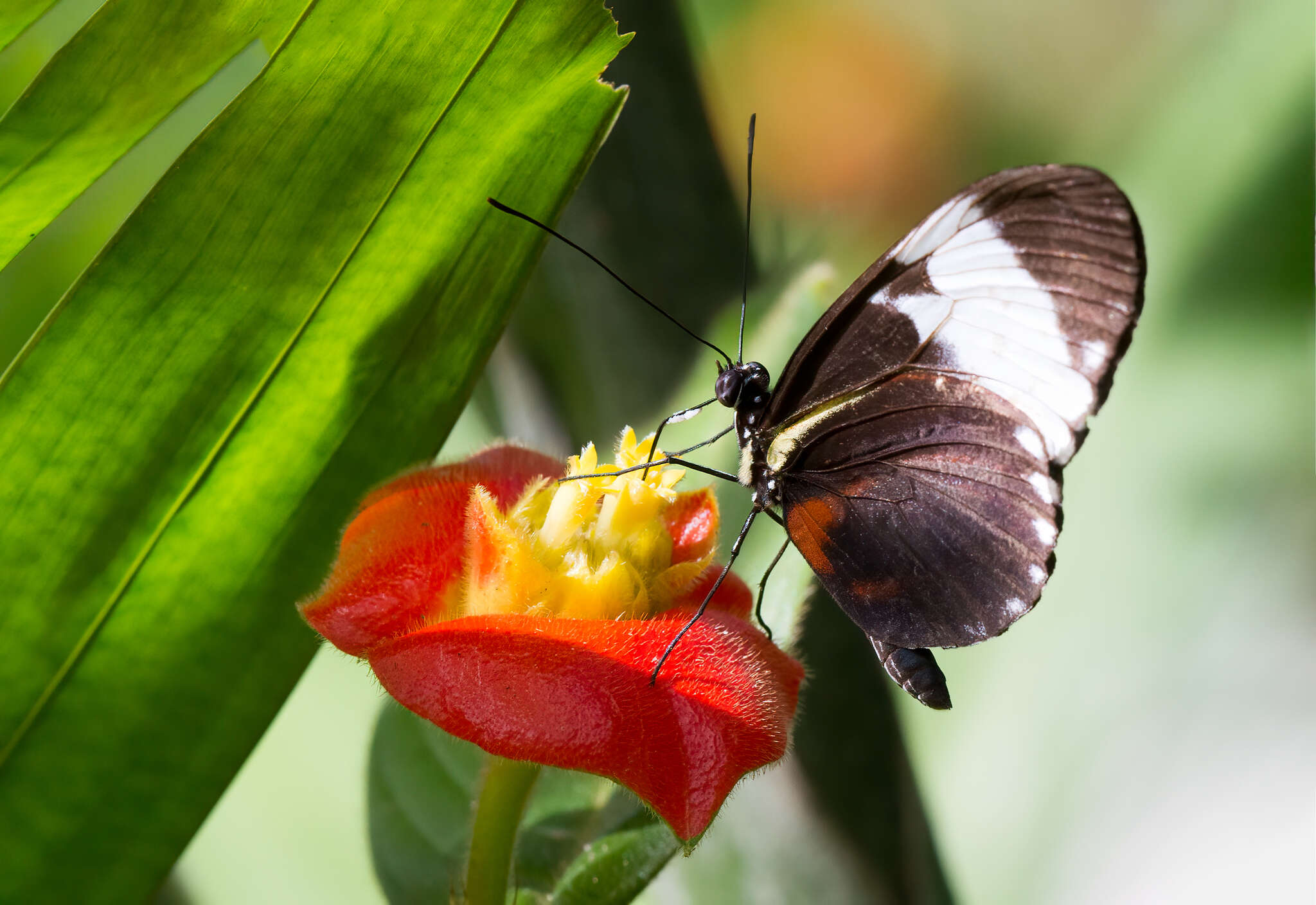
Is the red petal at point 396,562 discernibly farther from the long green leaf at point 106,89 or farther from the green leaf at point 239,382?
the long green leaf at point 106,89

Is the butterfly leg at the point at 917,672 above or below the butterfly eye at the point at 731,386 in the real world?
below

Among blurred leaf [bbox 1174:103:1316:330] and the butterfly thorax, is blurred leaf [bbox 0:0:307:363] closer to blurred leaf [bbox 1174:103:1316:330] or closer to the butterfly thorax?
the butterfly thorax

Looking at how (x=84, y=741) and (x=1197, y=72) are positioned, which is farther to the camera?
(x=1197, y=72)

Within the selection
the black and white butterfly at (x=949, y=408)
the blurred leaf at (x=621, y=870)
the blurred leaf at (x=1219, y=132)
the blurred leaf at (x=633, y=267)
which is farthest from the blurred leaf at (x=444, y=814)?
the blurred leaf at (x=1219, y=132)

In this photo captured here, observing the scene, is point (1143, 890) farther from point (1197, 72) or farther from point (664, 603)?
point (1197, 72)

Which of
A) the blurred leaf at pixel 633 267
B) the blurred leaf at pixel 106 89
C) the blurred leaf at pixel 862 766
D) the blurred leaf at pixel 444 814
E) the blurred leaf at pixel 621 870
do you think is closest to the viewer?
the blurred leaf at pixel 106 89

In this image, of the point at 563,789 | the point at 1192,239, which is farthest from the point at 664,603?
the point at 1192,239

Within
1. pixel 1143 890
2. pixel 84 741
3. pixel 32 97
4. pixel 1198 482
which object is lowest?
pixel 1143 890
